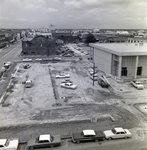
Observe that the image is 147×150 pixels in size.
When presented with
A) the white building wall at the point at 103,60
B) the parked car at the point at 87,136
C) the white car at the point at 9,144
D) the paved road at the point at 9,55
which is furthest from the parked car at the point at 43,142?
the paved road at the point at 9,55

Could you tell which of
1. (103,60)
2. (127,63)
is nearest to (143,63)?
(127,63)

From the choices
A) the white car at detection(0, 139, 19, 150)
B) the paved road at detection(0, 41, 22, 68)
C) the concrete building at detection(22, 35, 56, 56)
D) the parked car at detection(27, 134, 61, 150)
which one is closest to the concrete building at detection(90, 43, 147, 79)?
the parked car at detection(27, 134, 61, 150)

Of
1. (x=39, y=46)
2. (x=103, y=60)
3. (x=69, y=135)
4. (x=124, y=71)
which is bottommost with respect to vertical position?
(x=69, y=135)

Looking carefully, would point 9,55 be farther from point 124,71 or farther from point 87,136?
point 87,136

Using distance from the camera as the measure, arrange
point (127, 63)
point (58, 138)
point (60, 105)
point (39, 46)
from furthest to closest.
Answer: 1. point (39, 46)
2. point (127, 63)
3. point (60, 105)
4. point (58, 138)

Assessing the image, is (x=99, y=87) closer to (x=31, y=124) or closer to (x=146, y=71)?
(x=146, y=71)

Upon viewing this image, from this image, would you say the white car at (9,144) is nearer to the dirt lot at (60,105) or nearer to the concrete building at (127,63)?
the dirt lot at (60,105)
